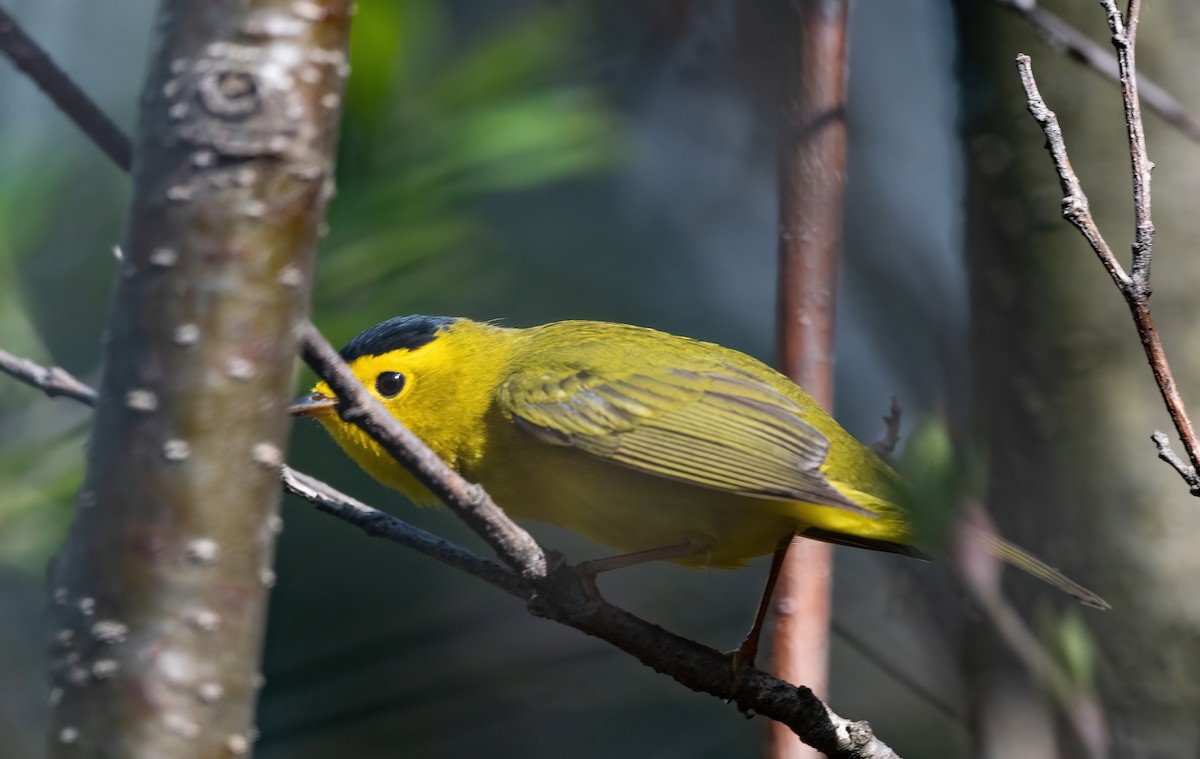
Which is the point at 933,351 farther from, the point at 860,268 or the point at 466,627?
the point at 466,627

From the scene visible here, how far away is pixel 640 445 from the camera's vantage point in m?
1.41

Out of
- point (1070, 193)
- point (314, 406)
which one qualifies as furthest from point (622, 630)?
point (1070, 193)

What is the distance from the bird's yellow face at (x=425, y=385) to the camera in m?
1.48

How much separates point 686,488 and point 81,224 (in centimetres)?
89

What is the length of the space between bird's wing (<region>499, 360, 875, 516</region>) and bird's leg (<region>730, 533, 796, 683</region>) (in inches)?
4.5

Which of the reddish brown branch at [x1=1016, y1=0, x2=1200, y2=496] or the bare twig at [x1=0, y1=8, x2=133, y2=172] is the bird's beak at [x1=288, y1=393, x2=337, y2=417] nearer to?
the bare twig at [x1=0, y1=8, x2=133, y2=172]

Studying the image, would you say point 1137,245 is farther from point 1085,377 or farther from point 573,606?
point 1085,377

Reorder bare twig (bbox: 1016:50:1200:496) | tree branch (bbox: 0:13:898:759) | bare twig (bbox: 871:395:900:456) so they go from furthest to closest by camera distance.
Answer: bare twig (bbox: 871:395:900:456)
tree branch (bbox: 0:13:898:759)
bare twig (bbox: 1016:50:1200:496)

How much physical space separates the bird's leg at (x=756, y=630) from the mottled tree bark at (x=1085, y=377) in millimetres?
566

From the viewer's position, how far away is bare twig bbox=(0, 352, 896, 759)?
107cm

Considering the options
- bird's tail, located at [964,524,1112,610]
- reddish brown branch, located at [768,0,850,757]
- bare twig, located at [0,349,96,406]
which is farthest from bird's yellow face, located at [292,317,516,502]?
bird's tail, located at [964,524,1112,610]

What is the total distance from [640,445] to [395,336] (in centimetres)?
40

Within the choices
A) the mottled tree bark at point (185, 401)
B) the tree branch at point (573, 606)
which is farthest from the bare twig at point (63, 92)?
the tree branch at point (573, 606)

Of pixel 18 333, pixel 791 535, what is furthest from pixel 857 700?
pixel 18 333
